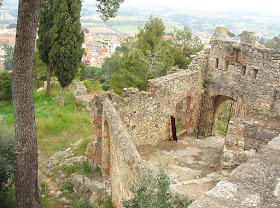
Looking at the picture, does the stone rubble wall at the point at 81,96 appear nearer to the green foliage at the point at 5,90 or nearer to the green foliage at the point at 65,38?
the green foliage at the point at 65,38

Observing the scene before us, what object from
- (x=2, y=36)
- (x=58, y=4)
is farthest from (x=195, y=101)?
(x=2, y=36)

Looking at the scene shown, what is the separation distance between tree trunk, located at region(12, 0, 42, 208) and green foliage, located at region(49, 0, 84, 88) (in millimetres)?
9264

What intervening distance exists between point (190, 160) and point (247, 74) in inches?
161

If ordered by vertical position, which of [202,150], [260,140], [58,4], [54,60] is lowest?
[202,150]

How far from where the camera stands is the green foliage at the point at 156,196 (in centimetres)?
422

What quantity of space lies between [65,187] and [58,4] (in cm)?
1027

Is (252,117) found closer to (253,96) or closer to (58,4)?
(253,96)

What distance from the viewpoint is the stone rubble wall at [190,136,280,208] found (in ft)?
10.2

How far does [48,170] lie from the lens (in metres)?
11.3

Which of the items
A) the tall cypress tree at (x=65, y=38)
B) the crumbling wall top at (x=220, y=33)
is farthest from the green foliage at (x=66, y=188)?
the crumbling wall top at (x=220, y=33)

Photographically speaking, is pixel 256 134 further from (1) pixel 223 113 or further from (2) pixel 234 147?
(1) pixel 223 113

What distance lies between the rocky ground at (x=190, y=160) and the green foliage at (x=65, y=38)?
754 cm

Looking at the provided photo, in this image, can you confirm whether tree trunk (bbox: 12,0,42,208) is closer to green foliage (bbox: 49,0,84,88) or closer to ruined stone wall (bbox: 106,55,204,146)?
ruined stone wall (bbox: 106,55,204,146)

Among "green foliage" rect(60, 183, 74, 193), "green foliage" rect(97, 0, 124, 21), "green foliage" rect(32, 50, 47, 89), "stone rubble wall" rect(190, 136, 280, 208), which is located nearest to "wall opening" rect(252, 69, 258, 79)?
"green foliage" rect(97, 0, 124, 21)
